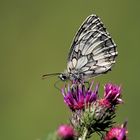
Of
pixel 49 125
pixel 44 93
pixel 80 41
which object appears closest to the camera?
pixel 80 41

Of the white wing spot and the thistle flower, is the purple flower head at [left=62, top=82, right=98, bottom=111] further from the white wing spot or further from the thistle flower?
the white wing spot

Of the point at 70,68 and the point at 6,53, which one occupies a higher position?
the point at 6,53

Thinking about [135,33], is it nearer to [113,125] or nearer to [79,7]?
[79,7]

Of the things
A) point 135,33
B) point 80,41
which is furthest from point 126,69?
point 80,41

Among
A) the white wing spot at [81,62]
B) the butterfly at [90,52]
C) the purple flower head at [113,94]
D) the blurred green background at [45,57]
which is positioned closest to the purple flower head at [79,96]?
the purple flower head at [113,94]

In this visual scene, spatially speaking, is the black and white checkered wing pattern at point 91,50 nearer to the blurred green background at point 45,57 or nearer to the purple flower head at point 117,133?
the purple flower head at point 117,133

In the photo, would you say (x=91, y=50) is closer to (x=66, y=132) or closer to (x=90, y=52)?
(x=90, y=52)

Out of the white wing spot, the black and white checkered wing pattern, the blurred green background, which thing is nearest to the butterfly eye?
the black and white checkered wing pattern
